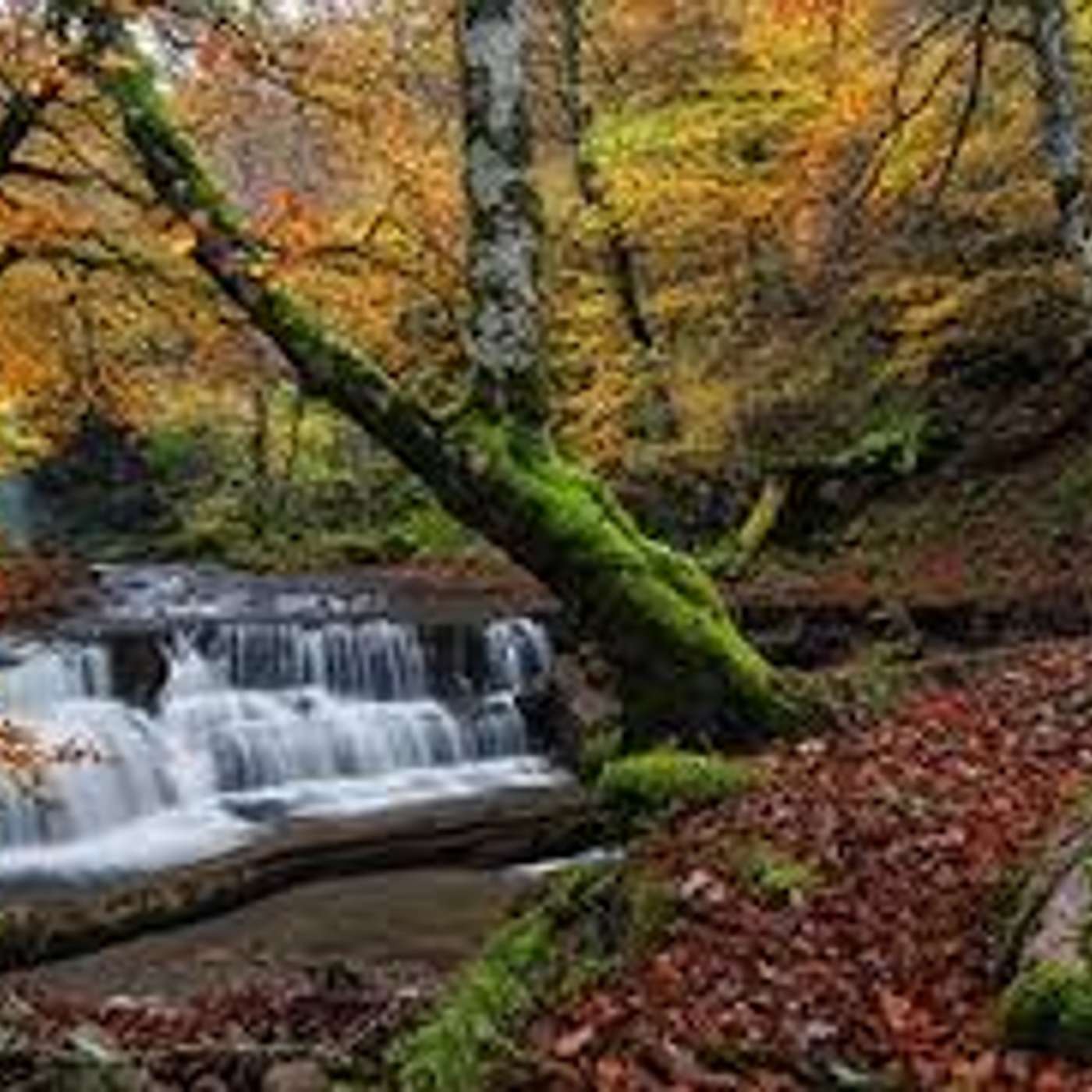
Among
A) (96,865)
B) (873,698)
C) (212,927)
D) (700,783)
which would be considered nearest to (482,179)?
(700,783)

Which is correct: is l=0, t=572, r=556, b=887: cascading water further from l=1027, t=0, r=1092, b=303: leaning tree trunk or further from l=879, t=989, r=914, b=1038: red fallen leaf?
l=879, t=989, r=914, b=1038: red fallen leaf

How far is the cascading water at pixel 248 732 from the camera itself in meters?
18.0

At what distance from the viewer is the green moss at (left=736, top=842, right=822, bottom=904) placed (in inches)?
308

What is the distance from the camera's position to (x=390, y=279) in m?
10.7

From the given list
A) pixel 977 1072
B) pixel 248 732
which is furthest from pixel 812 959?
pixel 248 732

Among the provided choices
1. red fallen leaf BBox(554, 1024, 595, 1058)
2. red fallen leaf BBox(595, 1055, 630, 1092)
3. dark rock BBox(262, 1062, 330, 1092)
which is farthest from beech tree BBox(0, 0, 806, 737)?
red fallen leaf BBox(595, 1055, 630, 1092)

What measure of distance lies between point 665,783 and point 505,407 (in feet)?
6.24

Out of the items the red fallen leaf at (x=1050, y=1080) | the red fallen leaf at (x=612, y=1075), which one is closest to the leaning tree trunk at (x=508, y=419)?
the red fallen leaf at (x=612, y=1075)

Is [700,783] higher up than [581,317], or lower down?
lower down

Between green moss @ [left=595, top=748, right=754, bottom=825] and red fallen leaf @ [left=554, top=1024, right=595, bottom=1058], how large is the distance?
8.85 ft

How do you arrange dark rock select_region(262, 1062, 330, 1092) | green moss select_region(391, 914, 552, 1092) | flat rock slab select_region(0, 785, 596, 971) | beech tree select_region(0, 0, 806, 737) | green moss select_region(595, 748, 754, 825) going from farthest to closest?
flat rock slab select_region(0, 785, 596, 971) → green moss select_region(595, 748, 754, 825) → beech tree select_region(0, 0, 806, 737) → dark rock select_region(262, 1062, 330, 1092) → green moss select_region(391, 914, 552, 1092)

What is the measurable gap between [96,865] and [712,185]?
419 inches

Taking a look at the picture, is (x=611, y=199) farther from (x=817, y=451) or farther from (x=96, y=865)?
(x=96, y=865)

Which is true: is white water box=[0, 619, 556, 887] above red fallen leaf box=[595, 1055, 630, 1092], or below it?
above
